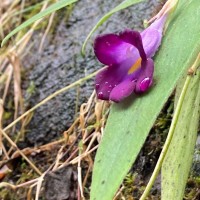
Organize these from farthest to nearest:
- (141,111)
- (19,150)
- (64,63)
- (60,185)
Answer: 1. (64,63)
2. (19,150)
3. (60,185)
4. (141,111)

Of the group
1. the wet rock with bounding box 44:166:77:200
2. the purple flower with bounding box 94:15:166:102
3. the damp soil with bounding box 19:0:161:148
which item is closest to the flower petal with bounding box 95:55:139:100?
the purple flower with bounding box 94:15:166:102

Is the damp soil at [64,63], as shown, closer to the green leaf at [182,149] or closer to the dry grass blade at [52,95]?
the dry grass blade at [52,95]

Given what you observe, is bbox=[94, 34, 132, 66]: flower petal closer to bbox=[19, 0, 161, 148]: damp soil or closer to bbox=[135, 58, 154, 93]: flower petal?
bbox=[135, 58, 154, 93]: flower petal

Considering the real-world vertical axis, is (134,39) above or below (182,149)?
above

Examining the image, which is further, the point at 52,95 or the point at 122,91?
the point at 52,95

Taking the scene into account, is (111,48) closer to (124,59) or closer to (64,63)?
(124,59)

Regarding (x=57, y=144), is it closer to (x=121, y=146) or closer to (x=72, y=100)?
(x=72, y=100)

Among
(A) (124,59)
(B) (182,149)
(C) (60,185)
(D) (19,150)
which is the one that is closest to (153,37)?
(A) (124,59)
